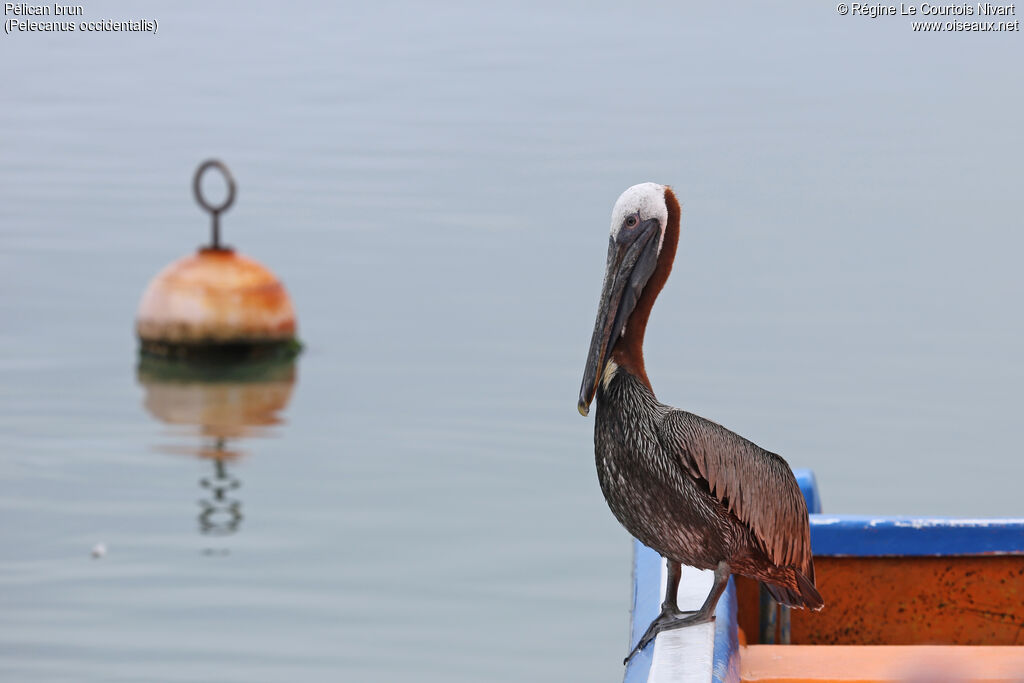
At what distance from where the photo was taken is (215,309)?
1119 centimetres

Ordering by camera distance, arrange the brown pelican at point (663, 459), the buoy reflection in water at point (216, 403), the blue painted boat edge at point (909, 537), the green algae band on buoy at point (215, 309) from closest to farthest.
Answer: the brown pelican at point (663, 459) < the blue painted boat edge at point (909, 537) < the buoy reflection in water at point (216, 403) < the green algae band on buoy at point (215, 309)

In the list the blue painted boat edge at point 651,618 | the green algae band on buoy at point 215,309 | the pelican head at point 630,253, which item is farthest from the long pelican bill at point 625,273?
the green algae band on buoy at point 215,309

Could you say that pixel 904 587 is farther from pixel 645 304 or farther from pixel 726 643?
pixel 645 304

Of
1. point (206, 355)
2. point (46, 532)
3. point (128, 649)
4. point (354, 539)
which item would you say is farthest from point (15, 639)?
point (206, 355)

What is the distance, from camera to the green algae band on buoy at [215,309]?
11.1m

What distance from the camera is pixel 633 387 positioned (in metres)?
2.89

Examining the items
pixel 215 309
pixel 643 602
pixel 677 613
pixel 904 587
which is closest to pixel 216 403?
pixel 215 309

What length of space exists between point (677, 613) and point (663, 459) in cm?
41

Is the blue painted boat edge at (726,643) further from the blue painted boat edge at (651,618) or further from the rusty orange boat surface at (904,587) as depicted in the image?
the rusty orange boat surface at (904,587)

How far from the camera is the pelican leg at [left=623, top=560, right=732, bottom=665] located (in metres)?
2.93

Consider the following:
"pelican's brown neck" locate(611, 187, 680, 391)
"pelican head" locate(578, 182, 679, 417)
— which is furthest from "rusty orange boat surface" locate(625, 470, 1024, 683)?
"pelican head" locate(578, 182, 679, 417)

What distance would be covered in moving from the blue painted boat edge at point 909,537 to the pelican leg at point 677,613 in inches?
32.3

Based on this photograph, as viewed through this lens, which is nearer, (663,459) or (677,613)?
(663,459)

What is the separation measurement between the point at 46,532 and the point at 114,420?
2431mm
